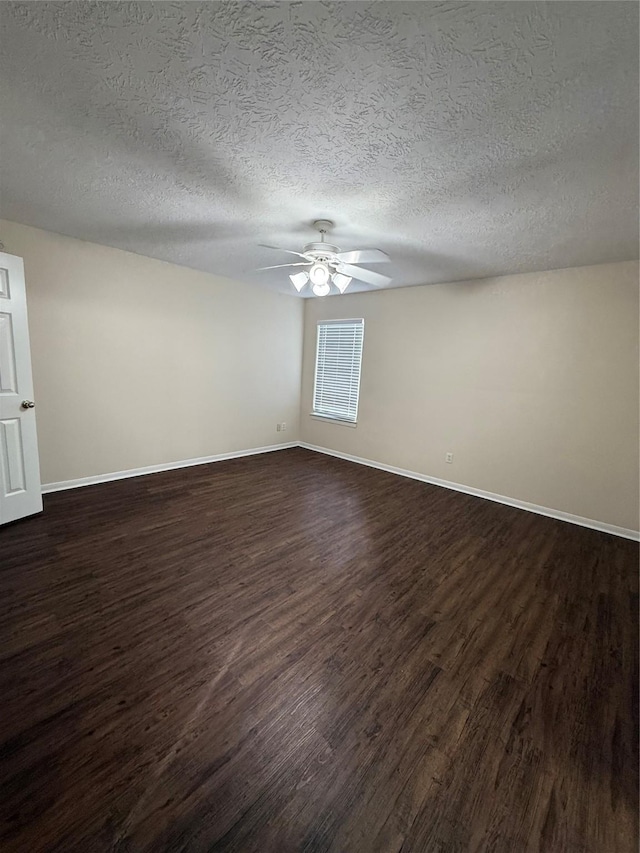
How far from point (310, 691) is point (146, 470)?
3.43 m

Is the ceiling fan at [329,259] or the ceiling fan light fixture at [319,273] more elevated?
the ceiling fan at [329,259]

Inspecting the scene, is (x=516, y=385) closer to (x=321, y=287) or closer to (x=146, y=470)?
(x=321, y=287)

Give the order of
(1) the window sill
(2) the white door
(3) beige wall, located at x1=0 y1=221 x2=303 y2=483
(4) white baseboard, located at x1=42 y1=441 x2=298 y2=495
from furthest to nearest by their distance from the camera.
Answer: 1. (1) the window sill
2. (4) white baseboard, located at x1=42 y1=441 x2=298 y2=495
3. (3) beige wall, located at x1=0 y1=221 x2=303 y2=483
4. (2) the white door

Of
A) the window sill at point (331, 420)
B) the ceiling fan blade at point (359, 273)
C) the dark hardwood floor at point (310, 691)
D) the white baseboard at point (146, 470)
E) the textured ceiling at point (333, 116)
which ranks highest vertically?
the textured ceiling at point (333, 116)

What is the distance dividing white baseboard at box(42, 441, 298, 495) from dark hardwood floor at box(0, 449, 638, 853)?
2.27ft

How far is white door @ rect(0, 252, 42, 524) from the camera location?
8.71 feet

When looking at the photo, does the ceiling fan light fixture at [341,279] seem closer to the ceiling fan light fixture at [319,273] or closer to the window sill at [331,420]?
the ceiling fan light fixture at [319,273]

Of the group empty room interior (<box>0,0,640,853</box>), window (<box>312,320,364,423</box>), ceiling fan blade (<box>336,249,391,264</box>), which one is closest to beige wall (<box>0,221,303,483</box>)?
empty room interior (<box>0,0,640,853</box>)

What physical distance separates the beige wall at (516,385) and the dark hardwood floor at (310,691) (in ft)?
2.83

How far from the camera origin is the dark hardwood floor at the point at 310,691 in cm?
108

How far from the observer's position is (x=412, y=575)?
2408 mm

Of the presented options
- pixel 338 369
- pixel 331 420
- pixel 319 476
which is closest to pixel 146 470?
pixel 319 476

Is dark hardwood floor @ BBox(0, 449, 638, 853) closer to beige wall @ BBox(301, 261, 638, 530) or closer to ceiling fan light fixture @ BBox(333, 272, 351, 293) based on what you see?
beige wall @ BBox(301, 261, 638, 530)

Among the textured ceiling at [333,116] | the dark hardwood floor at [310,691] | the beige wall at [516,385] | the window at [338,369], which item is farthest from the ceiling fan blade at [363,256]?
the window at [338,369]
